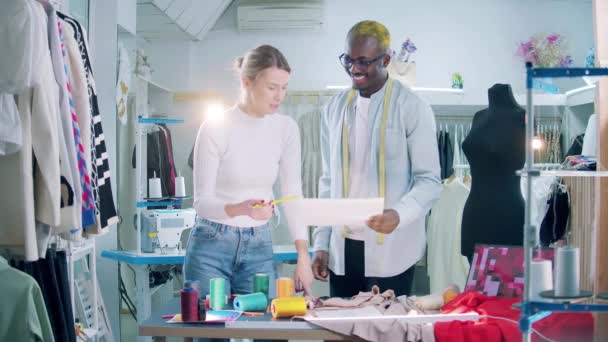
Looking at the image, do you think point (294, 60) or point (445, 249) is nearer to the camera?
point (445, 249)

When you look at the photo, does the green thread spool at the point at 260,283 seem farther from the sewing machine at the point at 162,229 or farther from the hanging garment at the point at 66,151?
the sewing machine at the point at 162,229

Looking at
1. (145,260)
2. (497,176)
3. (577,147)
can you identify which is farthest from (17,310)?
(577,147)

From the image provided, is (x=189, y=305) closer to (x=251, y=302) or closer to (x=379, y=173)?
(x=251, y=302)

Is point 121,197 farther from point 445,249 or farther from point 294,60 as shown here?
point 445,249

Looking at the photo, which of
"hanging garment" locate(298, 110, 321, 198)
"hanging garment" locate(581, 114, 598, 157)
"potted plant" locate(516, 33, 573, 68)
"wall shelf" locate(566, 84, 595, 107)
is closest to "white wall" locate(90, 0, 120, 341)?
"hanging garment" locate(298, 110, 321, 198)

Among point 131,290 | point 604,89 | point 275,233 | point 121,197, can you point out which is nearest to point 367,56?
point 604,89

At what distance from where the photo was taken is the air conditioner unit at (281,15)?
6.44m

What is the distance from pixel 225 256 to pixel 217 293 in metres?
0.23

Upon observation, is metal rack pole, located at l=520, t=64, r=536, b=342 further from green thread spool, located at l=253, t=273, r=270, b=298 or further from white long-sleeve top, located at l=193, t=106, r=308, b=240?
white long-sleeve top, located at l=193, t=106, r=308, b=240

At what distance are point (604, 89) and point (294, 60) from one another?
15.0ft

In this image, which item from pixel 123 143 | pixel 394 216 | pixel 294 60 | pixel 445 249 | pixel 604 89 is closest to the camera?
pixel 604 89

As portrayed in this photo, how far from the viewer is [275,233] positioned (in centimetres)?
590

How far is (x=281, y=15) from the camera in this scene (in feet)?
21.3

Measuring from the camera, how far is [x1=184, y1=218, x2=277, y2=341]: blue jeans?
2754 mm
